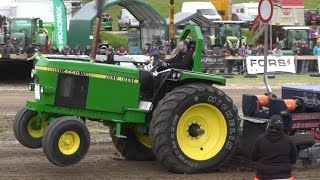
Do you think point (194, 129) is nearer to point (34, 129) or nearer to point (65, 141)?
point (65, 141)

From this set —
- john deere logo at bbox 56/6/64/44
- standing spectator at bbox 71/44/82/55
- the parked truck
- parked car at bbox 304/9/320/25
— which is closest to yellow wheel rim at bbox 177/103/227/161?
standing spectator at bbox 71/44/82/55

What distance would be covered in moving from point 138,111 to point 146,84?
1.30ft

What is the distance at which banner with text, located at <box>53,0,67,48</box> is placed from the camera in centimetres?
2811

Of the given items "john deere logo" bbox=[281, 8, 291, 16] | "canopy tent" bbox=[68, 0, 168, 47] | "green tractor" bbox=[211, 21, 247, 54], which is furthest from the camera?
"john deere logo" bbox=[281, 8, 291, 16]

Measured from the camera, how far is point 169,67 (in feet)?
30.1

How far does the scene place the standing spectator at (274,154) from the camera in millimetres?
6336

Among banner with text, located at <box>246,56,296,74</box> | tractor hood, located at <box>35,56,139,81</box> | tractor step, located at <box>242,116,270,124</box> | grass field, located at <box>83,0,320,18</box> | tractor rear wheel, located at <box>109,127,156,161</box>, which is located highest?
grass field, located at <box>83,0,320,18</box>

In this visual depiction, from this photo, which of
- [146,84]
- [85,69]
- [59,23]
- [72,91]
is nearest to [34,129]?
[72,91]

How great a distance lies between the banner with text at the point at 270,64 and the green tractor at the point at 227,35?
231 inches

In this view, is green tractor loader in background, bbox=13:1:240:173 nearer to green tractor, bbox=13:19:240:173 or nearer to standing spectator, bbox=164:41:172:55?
green tractor, bbox=13:19:240:173

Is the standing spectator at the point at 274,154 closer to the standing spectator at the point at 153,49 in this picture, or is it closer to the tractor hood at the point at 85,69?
the tractor hood at the point at 85,69

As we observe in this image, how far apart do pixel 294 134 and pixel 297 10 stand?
34.5m

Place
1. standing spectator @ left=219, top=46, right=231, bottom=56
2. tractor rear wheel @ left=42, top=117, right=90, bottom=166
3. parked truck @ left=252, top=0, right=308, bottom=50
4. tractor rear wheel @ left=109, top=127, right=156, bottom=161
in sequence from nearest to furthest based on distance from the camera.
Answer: tractor rear wheel @ left=42, top=117, right=90, bottom=166, tractor rear wheel @ left=109, top=127, right=156, bottom=161, standing spectator @ left=219, top=46, right=231, bottom=56, parked truck @ left=252, top=0, right=308, bottom=50

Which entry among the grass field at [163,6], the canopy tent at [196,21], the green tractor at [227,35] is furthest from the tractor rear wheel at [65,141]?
the grass field at [163,6]
